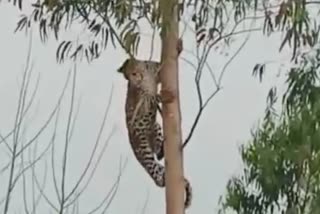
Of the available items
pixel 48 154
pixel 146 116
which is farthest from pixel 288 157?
pixel 48 154

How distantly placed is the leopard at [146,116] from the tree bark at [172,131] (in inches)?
4.9

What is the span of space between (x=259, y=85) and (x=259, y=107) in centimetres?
11

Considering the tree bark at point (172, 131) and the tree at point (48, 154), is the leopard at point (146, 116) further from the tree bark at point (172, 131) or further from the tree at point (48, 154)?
the tree at point (48, 154)

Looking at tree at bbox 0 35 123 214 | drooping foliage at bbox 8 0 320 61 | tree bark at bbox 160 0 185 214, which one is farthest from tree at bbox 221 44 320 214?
tree bark at bbox 160 0 185 214

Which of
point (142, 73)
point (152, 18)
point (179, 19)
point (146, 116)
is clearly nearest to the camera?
point (152, 18)

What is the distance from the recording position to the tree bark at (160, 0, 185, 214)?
11.2ft

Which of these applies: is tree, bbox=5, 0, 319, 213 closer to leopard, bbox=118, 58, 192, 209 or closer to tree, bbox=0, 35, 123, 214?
leopard, bbox=118, 58, 192, 209

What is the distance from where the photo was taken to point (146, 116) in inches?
148

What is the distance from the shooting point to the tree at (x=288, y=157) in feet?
13.1

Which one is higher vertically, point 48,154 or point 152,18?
point 152,18

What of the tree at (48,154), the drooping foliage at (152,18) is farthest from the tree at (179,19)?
the tree at (48,154)

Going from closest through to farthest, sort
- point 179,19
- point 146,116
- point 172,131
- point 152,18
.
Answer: point 152,18, point 179,19, point 172,131, point 146,116

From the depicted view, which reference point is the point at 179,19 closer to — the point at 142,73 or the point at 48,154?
the point at 142,73

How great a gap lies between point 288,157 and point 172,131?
844 millimetres
